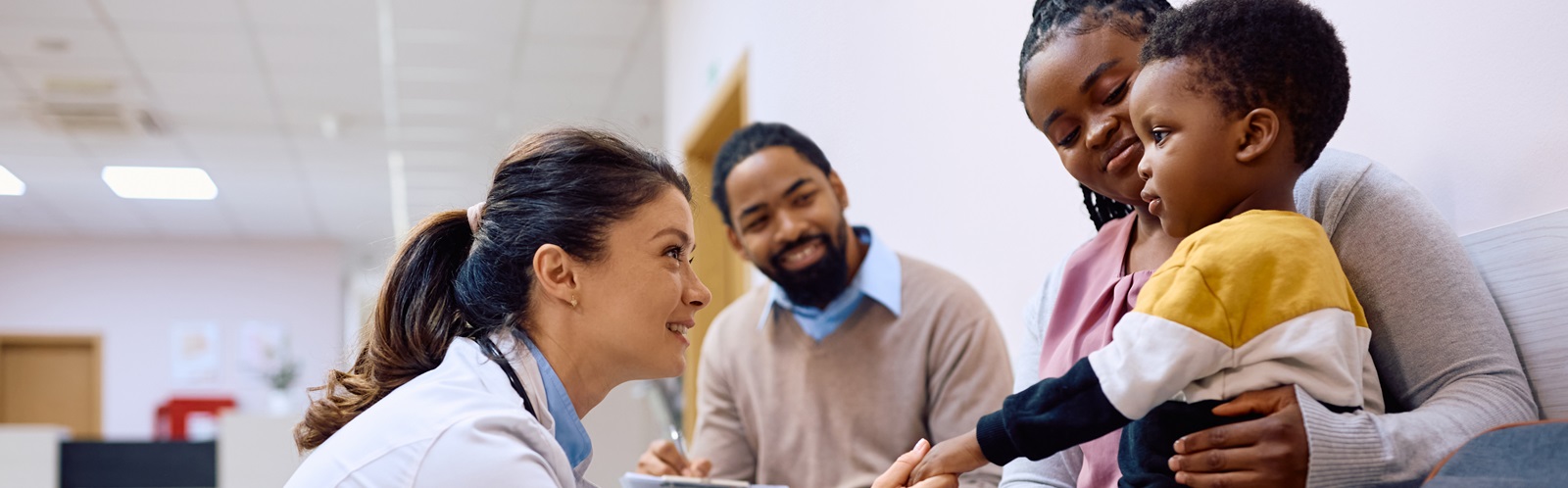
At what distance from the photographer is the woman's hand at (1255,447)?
91cm

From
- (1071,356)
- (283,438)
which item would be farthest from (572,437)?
(283,438)

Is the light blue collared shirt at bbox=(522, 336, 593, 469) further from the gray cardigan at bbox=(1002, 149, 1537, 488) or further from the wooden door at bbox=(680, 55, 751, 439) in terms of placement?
the wooden door at bbox=(680, 55, 751, 439)

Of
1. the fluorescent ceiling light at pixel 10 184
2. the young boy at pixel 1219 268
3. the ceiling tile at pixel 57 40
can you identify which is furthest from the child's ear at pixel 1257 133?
the fluorescent ceiling light at pixel 10 184

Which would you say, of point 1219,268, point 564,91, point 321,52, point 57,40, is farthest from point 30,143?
point 1219,268

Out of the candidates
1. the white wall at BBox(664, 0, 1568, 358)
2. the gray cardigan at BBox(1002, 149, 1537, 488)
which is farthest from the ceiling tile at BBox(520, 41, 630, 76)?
the gray cardigan at BBox(1002, 149, 1537, 488)

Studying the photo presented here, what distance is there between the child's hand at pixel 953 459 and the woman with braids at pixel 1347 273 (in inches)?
6.8

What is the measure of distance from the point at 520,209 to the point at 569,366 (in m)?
0.20

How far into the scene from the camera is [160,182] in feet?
29.0

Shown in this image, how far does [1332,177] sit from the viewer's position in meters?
1.13

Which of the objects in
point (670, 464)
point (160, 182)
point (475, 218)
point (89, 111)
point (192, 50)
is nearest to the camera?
point (475, 218)

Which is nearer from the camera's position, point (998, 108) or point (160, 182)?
point (998, 108)

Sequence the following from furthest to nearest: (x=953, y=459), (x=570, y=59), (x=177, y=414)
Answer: (x=177, y=414) < (x=570, y=59) < (x=953, y=459)

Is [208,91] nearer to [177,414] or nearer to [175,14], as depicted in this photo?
[175,14]

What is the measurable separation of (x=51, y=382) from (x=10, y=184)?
3044 mm
